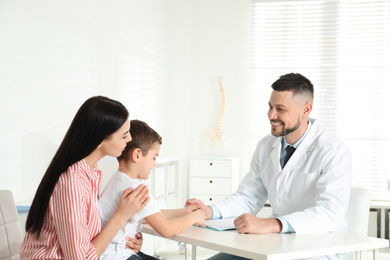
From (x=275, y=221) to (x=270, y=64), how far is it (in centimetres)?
353

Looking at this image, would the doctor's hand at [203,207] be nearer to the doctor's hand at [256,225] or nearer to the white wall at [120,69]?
the doctor's hand at [256,225]

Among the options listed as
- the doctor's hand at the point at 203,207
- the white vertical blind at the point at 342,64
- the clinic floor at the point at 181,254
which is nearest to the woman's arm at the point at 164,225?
the doctor's hand at the point at 203,207

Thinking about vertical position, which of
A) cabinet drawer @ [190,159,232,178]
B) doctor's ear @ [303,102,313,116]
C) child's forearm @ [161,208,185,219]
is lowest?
cabinet drawer @ [190,159,232,178]

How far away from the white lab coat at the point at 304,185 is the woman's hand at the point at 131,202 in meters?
0.55

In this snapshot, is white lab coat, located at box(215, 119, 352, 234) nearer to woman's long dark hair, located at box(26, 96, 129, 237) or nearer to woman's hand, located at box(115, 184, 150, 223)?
woman's hand, located at box(115, 184, 150, 223)

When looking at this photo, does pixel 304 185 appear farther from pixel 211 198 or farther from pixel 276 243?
pixel 211 198

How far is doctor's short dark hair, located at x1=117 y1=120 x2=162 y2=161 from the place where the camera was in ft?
6.08

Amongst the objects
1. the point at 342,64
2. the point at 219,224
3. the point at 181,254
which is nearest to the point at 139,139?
the point at 219,224

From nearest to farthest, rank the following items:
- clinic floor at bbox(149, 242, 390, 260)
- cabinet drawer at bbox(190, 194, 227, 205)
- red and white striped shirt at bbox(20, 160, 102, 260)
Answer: red and white striped shirt at bbox(20, 160, 102, 260)
clinic floor at bbox(149, 242, 390, 260)
cabinet drawer at bbox(190, 194, 227, 205)

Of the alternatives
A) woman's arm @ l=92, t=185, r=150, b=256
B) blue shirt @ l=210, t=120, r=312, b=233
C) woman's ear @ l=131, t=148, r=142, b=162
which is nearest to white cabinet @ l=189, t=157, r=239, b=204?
blue shirt @ l=210, t=120, r=312, b=233

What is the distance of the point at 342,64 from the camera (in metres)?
5.02

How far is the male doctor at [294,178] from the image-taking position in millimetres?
1869

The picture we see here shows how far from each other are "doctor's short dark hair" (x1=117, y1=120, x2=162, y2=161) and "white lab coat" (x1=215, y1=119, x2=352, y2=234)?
504 mm

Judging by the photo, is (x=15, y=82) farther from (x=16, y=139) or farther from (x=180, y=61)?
(x=180, y=61)
